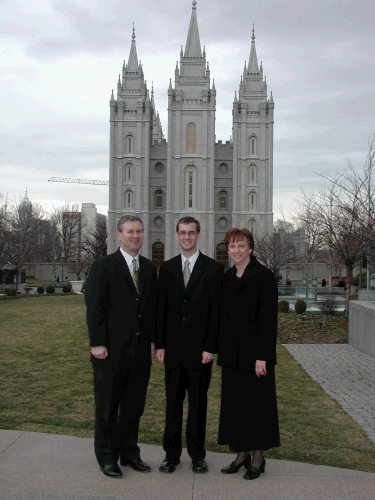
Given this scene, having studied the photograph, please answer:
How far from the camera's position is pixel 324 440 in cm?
579

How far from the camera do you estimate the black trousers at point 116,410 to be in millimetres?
4781

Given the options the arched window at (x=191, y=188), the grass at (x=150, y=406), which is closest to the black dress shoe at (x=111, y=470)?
the grass at (x=150, y=406)

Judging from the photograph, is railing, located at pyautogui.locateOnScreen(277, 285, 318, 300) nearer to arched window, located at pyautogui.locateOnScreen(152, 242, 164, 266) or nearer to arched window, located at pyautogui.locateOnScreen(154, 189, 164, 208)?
arched window, located at pyautogui.locateOnScreen(152, 242, 164, 266)

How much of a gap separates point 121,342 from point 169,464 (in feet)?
3.49

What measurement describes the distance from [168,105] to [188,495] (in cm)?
6557

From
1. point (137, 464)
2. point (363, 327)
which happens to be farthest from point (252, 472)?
point (363, 327)

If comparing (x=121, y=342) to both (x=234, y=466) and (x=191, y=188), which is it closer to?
(x=234, y=466)

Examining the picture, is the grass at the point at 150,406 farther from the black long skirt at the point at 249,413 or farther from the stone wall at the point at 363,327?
the stone wall at the point at 363,327

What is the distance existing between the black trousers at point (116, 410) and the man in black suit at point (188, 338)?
0.86ft

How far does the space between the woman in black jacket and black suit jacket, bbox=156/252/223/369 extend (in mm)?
110

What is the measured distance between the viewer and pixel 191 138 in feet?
223

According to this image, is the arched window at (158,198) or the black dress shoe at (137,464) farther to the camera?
the arched window at (158,198)

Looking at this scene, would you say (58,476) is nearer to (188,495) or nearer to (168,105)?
(188,495)

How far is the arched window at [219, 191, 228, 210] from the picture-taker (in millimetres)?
69562
